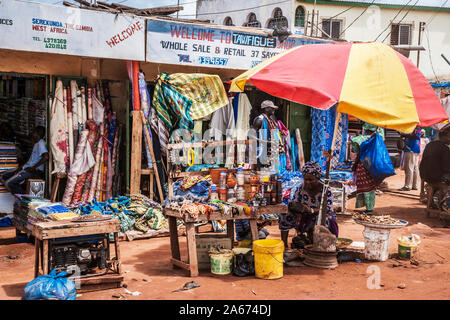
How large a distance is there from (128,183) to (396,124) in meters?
5.23

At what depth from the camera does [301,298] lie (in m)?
4.93

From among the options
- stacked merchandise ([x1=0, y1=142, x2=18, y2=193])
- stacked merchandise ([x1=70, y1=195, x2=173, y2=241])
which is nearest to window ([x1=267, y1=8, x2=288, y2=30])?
stacked merchandise ([x1=0, y1=142, x2=18, y2=193])

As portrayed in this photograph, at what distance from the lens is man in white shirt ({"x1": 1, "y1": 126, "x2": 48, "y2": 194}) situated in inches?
331

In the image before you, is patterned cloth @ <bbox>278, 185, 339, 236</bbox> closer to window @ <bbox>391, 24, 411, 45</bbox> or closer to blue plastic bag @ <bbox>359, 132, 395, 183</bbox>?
blue plastic bag @ <bbox>359, 132, 395, 183</bbox>

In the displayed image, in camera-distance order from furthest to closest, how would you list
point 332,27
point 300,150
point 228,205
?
point 332,27, point 300,150, point 228,205

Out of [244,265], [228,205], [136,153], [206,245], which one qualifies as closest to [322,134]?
[136,153]

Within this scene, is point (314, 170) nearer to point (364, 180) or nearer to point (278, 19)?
point (364, 180)

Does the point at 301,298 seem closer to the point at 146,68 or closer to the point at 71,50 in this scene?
the point at 71,50

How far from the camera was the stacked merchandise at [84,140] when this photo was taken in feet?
27.7

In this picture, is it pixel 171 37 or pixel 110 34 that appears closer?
pixel 110 34

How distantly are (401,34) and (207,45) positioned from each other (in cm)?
2086

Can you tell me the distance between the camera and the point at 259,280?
5.52m

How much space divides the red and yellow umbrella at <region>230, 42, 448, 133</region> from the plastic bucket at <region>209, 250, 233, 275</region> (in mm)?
1954
